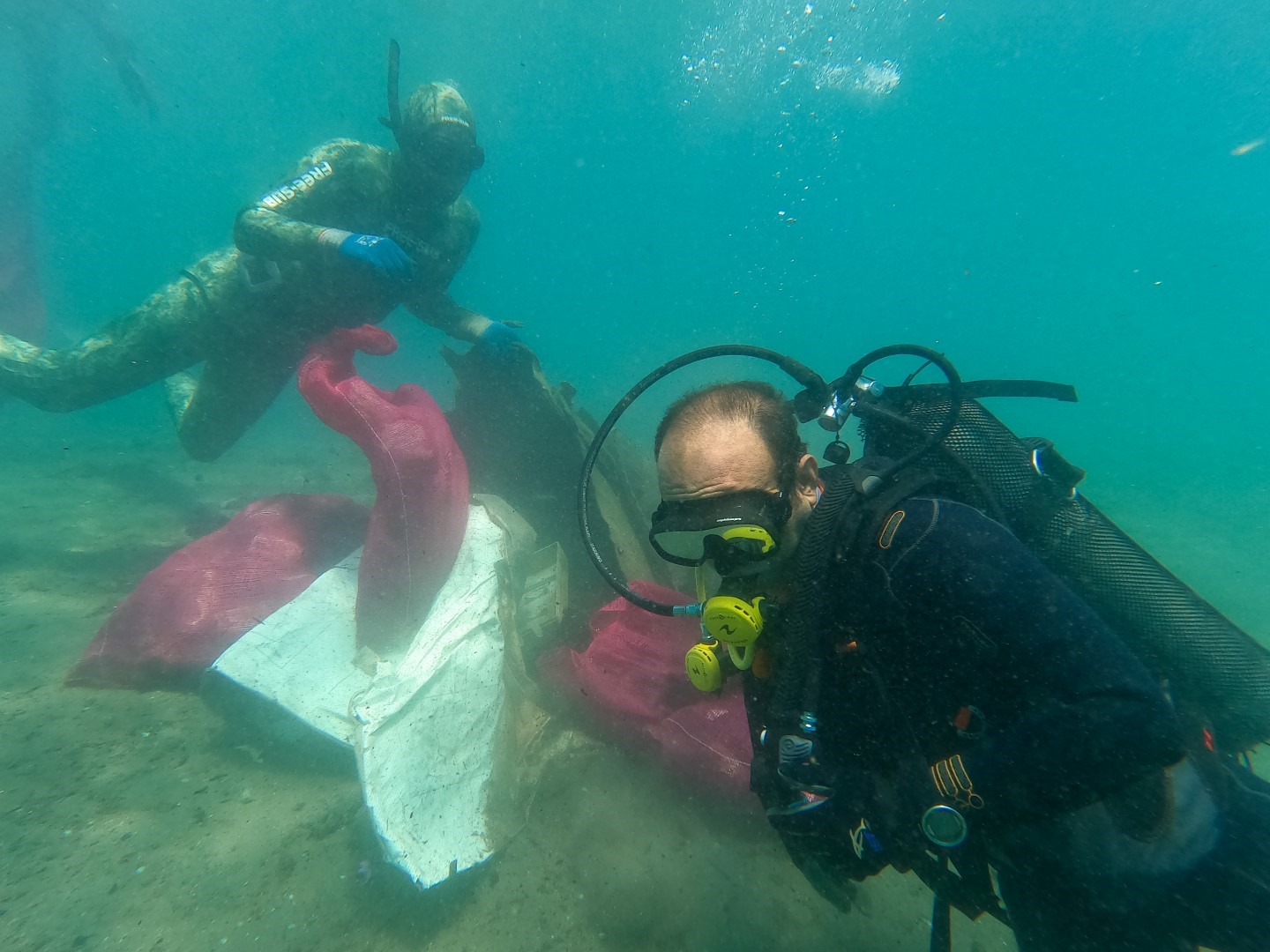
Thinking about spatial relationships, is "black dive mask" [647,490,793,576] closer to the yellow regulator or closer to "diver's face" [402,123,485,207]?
the yellow regulator

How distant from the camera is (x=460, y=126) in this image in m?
5.76

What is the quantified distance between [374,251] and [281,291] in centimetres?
148

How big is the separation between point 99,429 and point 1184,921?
69.0 feet

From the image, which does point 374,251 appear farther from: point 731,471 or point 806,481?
point 806,481

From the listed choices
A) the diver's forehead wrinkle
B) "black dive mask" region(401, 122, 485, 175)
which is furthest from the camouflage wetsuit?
the diver's forehead wrinkle

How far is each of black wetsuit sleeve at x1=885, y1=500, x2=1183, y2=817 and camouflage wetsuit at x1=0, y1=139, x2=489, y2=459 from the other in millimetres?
4960

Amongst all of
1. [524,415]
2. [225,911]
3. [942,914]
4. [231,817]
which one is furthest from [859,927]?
[524,415]

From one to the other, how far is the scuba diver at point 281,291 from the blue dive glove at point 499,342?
0.02 m

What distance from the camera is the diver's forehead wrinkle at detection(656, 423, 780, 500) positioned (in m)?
2.00

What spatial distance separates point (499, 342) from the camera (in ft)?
20.0

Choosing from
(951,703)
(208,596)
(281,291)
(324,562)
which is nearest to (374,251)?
(281,291)

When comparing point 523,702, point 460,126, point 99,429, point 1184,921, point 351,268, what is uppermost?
point 460,126

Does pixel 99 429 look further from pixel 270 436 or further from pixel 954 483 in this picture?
pixel 954 483

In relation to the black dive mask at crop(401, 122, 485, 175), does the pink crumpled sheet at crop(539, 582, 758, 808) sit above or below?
below
